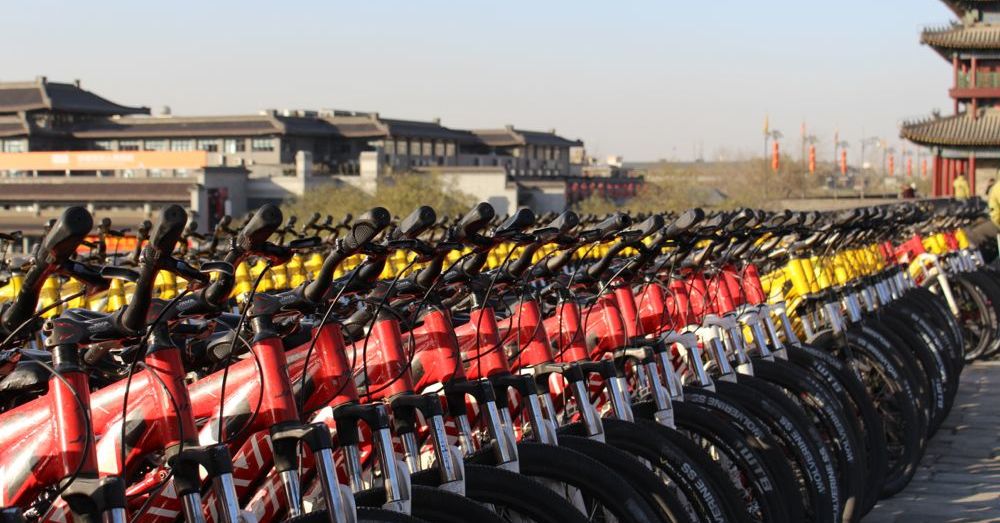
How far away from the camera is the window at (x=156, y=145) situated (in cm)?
5439

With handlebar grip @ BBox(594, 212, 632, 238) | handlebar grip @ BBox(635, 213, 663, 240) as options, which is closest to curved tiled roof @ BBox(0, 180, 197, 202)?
handlebar grip @ BBox(635, 213, 663, 240)

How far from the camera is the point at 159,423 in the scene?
260 cm

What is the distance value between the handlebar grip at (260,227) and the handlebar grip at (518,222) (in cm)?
83

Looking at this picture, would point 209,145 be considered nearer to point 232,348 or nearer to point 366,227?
point 232,348

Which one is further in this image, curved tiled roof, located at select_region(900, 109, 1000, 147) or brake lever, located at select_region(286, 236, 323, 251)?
curved tiled roof, located at select_region(900, 109, 1000, 147)

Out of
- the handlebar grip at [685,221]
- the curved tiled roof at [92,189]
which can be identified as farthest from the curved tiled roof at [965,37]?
the handlebar grip at [685,221]

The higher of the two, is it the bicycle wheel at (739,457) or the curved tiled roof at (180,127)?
the curved tiled roof at (180,127)

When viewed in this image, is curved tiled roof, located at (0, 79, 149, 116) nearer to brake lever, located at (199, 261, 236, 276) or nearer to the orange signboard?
the orange signboard

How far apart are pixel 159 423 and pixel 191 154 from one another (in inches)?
1789

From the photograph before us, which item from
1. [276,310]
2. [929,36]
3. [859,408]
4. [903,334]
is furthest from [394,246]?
[929,36]

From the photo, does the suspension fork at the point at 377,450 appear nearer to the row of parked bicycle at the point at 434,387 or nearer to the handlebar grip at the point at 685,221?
the row of parked bicycle at the point at 434,387

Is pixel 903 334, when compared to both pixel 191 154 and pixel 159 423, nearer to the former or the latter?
pixel 159 423

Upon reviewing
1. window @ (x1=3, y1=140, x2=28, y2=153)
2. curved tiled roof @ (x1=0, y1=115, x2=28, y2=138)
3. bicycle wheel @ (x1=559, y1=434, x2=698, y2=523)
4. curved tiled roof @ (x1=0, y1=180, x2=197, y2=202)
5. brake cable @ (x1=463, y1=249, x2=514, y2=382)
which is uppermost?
curved tiled roof @ (x1=0, y1=115, x2=28, y2=138)

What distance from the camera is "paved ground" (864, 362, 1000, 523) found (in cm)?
571
